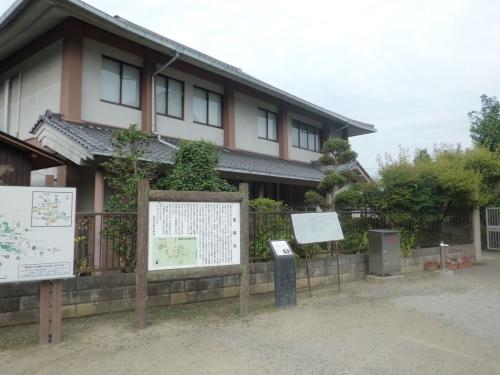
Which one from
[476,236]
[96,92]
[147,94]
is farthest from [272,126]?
[476,236]

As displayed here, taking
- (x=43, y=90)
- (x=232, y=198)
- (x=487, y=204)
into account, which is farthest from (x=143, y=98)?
(x=487, y=204)

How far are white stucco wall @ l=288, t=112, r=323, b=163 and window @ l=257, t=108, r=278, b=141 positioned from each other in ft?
2.98

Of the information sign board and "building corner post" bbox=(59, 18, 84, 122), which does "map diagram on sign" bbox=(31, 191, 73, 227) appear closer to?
the information sign board

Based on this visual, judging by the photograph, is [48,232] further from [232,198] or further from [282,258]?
[282,258]

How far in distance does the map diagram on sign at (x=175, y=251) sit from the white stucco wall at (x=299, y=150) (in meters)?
12.6

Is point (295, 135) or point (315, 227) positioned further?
point (295, 135)

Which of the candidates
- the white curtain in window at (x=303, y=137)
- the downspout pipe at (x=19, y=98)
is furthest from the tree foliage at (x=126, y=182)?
the white curtain in window at (x=303, y=137)

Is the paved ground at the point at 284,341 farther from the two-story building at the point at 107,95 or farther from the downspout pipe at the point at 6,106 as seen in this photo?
the downspout pipe at the point at 6,106

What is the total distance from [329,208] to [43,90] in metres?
8.57

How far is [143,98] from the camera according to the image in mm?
12211

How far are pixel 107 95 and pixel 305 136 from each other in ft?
34.1

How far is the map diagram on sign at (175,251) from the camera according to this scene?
19.0 ft

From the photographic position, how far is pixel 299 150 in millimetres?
18906

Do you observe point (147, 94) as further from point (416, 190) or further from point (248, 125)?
point (416, 190)
